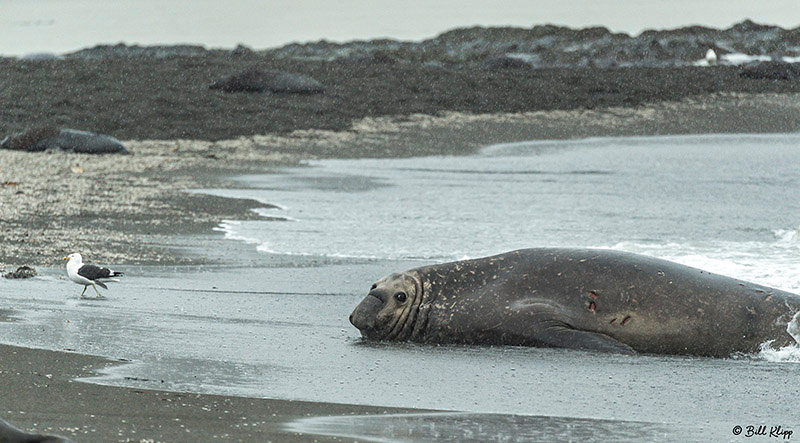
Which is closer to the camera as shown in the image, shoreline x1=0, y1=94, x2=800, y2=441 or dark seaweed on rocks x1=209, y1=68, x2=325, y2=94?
shoreline x1=0, y1=94, x2=800, y2=441

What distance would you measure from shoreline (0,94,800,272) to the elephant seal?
2.61 m

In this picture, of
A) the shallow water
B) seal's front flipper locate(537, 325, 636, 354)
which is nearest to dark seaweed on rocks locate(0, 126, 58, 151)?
the shallow water

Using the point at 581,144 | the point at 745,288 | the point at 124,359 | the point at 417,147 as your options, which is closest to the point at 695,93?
the point at 581,144

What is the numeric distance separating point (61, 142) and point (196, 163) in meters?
2.89

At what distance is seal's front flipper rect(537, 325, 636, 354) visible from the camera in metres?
5.40

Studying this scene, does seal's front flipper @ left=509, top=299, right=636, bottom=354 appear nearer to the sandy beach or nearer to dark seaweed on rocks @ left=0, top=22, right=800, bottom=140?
the sandy beach

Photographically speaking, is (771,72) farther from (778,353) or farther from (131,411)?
(131,411)

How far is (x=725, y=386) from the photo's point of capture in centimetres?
467

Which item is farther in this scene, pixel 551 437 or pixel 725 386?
pixel 725 386

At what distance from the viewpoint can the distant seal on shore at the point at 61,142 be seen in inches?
701

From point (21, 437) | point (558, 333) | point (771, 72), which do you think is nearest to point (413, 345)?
point (558, 333)

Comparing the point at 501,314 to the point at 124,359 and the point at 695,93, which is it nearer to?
the point at 124,359

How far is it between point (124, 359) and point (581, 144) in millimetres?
16393

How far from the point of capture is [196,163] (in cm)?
1642
